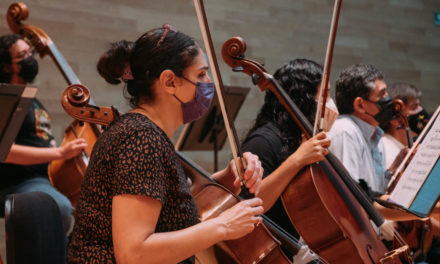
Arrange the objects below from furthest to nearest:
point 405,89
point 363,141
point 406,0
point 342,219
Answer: point 406,0 → point 405,89 → point 363,141 → point 342,219

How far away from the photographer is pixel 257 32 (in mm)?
4660

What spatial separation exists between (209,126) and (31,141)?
1.10 metres

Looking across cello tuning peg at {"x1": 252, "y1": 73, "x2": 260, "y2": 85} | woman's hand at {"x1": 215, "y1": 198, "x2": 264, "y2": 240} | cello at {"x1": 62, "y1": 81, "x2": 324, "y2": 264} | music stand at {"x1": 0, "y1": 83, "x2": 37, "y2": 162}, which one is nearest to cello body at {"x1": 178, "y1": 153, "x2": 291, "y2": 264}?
cello at {"x1": 62, "y1": 81, "x2": 324, "y2": 264}

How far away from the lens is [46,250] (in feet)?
4.16

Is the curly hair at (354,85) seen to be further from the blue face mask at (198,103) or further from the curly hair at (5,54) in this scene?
the curly hair at (5,54)

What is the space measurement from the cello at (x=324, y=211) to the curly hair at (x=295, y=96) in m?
0.19

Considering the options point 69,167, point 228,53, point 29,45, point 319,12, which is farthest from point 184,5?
point 228,53

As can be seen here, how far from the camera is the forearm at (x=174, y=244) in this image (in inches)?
43.4

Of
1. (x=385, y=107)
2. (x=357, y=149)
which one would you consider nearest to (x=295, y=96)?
(x=357, y=149)

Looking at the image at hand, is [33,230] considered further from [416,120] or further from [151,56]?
[416,120]

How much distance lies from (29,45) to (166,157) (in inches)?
73.1

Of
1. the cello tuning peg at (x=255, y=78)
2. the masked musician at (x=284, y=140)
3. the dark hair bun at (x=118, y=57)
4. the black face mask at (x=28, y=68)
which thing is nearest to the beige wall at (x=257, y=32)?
the black face mask at (x=28, y=68)

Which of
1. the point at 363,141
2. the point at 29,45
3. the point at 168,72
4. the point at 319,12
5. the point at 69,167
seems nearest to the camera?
the point at 168,72

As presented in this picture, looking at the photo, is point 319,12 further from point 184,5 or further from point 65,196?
point 65,196
